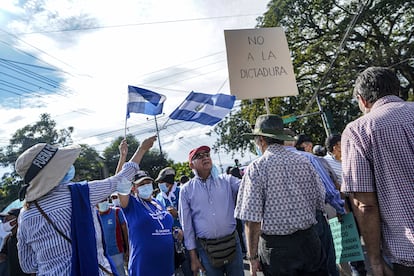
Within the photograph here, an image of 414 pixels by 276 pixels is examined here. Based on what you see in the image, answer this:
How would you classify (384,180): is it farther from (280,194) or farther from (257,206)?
(257,206)

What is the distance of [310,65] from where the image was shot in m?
19.5

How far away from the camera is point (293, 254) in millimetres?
2336

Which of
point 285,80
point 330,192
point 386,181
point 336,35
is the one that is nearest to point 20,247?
point 386,181

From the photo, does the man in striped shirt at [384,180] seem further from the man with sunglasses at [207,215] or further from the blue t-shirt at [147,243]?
the blue t-shirt at [147,243]

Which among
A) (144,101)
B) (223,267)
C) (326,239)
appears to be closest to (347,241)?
(326,239)

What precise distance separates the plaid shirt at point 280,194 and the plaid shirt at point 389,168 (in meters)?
0.61

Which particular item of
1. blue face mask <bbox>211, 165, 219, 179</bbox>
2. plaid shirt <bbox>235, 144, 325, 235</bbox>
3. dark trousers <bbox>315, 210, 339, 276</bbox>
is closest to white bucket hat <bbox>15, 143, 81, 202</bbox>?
plaid shirt <bbox>235, 144, 325, 235</bbox>

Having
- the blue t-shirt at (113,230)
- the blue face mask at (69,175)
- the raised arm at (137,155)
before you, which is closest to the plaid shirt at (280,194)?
the raised arm at (137,155)

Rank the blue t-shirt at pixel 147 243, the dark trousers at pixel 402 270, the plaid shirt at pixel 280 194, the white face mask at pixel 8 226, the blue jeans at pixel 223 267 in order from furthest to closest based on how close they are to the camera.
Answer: the white face mask at pixel 8 226
the blue jeans at pixel 223 267
the blue t-shirt at pixel 147 243
the plaid shirt at pixel 280 194
the dark trousers at pixel 402 270

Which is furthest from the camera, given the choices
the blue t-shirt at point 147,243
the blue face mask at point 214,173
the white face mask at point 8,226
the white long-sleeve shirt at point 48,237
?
the white face mask at point 8,226

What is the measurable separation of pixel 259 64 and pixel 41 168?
3.60 metres

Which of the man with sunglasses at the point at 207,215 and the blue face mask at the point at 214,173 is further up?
the blue face mask at the point at 214,173

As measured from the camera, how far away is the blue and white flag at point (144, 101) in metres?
5.02

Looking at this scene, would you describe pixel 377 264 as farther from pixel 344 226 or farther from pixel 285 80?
pixel 285 80
